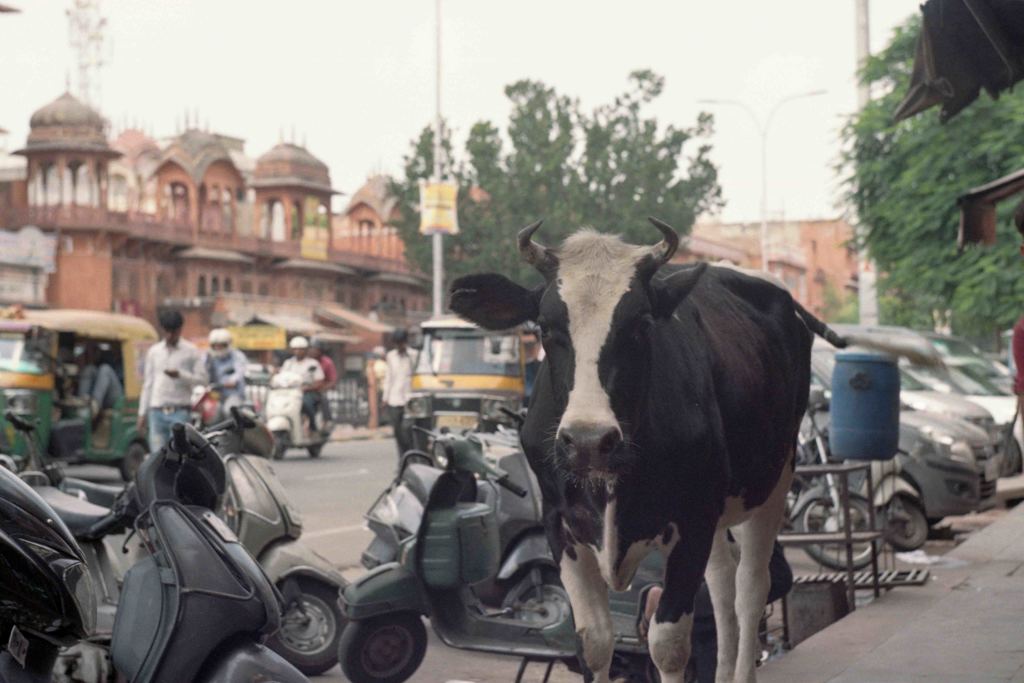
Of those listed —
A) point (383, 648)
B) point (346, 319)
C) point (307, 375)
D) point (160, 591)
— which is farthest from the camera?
point (346, 319)

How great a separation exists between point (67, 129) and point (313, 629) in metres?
49.8

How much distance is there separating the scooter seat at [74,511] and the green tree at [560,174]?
4993 centimetres

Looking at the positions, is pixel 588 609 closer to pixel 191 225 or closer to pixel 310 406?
pixel 310 406

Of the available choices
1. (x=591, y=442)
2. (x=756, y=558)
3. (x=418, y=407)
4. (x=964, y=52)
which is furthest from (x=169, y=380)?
(x=591, y=442)

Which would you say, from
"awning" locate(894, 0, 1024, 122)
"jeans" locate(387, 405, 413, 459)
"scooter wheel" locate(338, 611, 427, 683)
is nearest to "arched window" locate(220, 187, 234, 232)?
"jeans" locate(387, 405, 413, 459)

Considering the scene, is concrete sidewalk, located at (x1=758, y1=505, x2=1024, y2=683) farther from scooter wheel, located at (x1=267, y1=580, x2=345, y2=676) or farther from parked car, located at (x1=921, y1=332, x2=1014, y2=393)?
parked car, located at (x1=921, y1=332, x2=1014, y2=393)

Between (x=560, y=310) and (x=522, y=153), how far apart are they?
53617mm

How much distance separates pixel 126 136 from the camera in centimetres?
7625

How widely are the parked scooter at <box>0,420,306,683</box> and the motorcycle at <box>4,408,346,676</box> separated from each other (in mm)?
2192

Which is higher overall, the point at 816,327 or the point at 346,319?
the point at 816,327

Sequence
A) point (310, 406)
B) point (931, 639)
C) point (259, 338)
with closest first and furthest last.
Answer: point (931, 639) → point (310, 406) → point (259, 338)

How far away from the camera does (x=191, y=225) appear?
2298 inches

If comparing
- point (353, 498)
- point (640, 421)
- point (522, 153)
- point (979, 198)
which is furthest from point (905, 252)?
point (522, 153)

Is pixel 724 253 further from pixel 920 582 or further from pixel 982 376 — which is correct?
pixel 920 582
